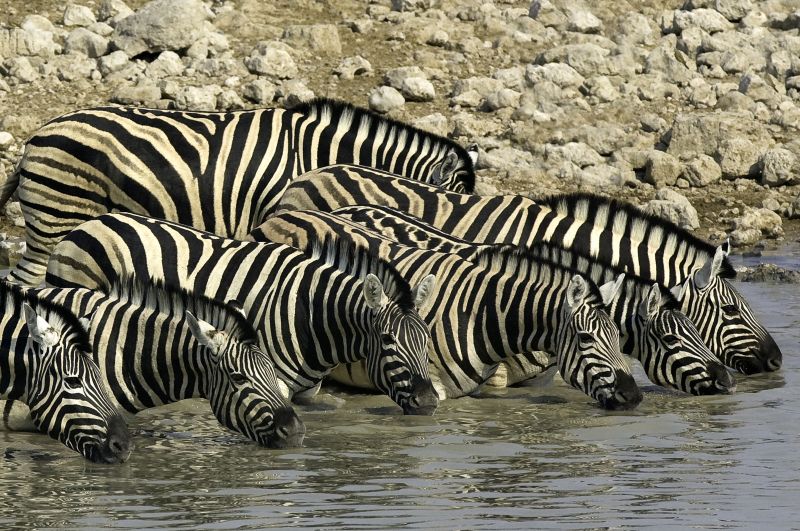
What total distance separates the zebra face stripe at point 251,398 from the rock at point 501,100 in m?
10.9

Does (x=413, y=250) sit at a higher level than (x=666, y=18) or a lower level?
lower

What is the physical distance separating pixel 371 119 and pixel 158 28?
722 cm

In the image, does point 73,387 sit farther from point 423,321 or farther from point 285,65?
point 285,65

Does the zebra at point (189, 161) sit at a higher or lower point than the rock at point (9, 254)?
higher

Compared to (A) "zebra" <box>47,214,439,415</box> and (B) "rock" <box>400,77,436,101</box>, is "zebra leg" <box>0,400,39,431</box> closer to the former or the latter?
(A) "zebra" <box>47,214,439,415</box>

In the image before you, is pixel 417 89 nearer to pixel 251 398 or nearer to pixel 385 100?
pixel 385 100

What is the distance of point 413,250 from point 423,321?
4.03 ft

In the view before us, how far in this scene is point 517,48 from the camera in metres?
22.3

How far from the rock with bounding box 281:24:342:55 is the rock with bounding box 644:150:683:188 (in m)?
4.85

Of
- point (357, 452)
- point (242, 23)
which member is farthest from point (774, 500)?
point (242, 23)

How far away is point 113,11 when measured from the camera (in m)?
22.1

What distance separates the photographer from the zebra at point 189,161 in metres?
13.7

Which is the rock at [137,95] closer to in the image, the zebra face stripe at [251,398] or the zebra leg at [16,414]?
the zebra leg at [16,414]

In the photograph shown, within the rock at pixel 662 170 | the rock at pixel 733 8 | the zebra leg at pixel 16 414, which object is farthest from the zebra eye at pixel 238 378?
the rock at pixel 733 8
